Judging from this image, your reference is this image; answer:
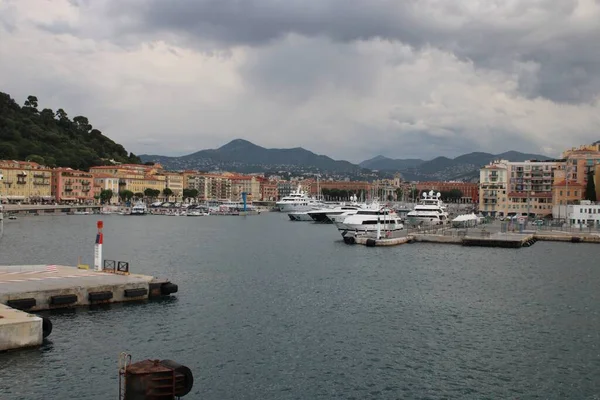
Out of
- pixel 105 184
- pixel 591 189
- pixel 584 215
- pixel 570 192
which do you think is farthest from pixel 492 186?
pixel 105 184

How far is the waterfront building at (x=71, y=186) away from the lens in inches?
6683

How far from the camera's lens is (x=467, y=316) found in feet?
95.2

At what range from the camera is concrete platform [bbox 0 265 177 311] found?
26.5 meters

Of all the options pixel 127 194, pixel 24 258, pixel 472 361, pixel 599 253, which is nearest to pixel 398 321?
pixel 472 361

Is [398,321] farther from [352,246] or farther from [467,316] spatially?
[352,246]

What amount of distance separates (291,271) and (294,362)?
22.7 meters

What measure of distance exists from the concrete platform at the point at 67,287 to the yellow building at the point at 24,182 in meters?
131

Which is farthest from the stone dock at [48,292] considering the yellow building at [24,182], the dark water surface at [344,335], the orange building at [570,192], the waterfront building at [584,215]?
the yellow building at [24,182]

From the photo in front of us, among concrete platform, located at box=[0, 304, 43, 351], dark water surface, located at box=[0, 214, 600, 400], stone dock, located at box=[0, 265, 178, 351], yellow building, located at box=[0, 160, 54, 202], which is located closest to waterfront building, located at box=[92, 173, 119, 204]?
yellow building, located at box=[0, 160, 54, 202]

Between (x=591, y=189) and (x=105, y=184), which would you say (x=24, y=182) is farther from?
(x=591, y=189)

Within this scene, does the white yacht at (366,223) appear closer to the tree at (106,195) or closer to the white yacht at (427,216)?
the white yacht at (427,216)

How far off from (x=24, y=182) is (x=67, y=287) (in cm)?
14371

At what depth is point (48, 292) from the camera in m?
27.0

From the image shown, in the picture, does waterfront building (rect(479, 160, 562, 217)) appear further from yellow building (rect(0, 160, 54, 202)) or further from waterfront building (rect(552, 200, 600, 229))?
yellow building (rect(0, 160, 54, 202))
